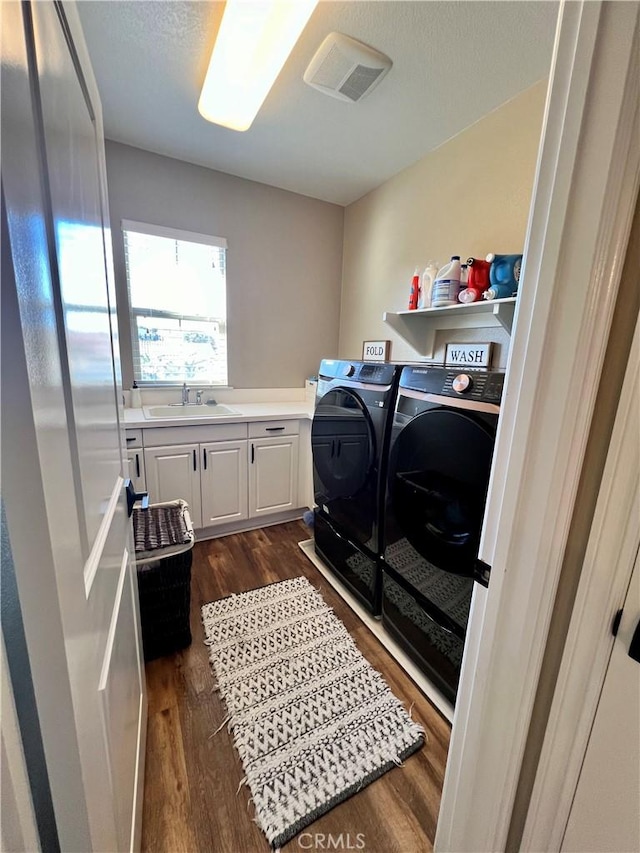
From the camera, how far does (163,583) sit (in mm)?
1469

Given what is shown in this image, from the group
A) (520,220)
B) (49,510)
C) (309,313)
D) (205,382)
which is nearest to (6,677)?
(49,510)

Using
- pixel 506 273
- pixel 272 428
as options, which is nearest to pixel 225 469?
pixel 272 428

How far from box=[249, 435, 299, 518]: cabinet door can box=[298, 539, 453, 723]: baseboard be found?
53cm

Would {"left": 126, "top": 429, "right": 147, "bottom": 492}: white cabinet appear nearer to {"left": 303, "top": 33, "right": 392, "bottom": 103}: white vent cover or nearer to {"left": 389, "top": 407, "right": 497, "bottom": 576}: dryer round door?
{"left": 389, "top": 407, "right": 497, "bottom": 576}: dryer round door

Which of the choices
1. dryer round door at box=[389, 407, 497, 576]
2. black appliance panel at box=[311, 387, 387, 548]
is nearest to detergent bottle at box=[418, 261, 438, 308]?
black appliance panel at box=[311, 387, 387, 548]

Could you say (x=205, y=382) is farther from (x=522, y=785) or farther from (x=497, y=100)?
(x=522, y=785)

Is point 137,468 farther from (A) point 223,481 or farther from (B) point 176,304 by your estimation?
(B) point 176,304

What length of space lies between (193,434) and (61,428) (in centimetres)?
189

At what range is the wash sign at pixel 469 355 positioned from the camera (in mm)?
1900

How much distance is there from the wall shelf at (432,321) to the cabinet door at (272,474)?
111 cm

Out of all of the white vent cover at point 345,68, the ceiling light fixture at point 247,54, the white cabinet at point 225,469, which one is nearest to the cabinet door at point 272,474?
the white cabinet at point 225,469

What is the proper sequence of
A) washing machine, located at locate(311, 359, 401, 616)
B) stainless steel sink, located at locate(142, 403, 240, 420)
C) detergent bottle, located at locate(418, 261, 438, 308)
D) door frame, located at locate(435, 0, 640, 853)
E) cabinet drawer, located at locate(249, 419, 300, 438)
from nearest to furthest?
door frame, located at locate(435, 0, 640, 853) → washing machine, located at locate(311, 359, 401, 616) → detergent bottle, located at locate(418, 261, 438, 308) → cabinet drawer, located at locate(249, 419, 300, 438) → stainless steel sink, located at locate(142, 403, 240, 420)

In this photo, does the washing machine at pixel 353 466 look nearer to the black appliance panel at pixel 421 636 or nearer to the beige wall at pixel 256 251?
the black appliance panel at pixel 421 636

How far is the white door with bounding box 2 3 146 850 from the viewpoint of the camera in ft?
1.19
